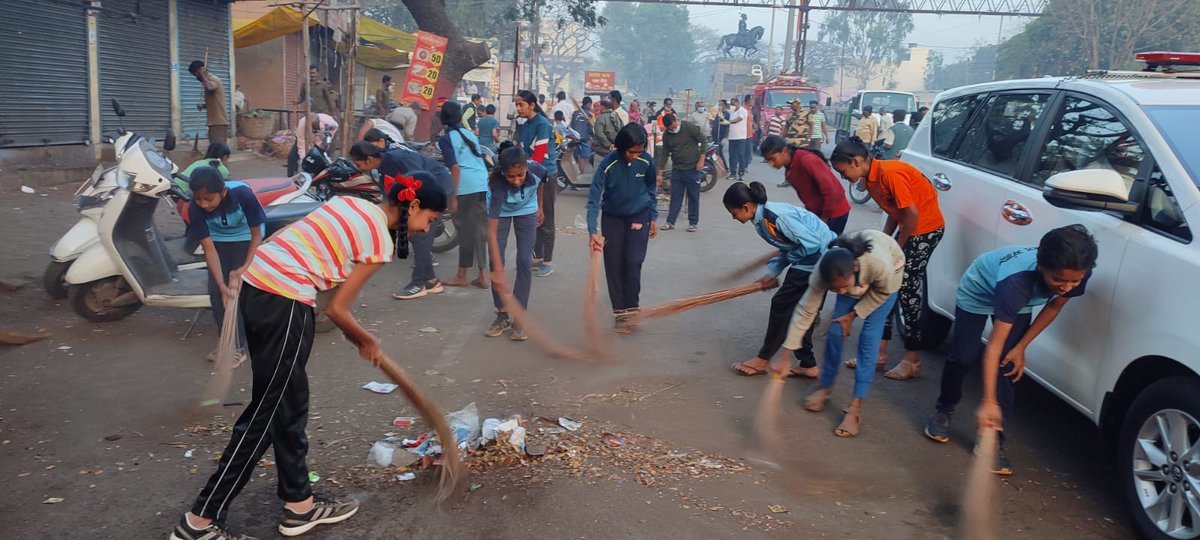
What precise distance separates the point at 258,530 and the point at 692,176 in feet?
27.7

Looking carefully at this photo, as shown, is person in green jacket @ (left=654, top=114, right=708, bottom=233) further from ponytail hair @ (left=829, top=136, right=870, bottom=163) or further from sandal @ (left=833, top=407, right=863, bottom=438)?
sandal @ (left=833, top=407, right=863, bottom=438)

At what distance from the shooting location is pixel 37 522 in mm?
3385

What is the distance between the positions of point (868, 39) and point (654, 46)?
1913cm

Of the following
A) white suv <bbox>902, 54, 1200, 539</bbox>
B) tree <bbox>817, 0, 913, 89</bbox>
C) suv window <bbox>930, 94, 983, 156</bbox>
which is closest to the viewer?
white suv <bbox>902, 54, 1200, 539</bbox>

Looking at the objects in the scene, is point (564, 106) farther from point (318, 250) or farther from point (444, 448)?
point (318, 250)

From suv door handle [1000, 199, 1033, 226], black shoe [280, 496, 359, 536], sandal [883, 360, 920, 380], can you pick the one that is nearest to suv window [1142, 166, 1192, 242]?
suv door handle [1000, 199, 1033, 226]

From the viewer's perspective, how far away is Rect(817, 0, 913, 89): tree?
73500mm

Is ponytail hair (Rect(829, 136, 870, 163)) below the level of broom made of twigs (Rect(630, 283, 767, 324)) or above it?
above

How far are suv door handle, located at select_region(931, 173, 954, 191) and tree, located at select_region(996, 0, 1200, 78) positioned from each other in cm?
2753

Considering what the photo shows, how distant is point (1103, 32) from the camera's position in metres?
31.8

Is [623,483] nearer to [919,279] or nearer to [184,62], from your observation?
[919,279]

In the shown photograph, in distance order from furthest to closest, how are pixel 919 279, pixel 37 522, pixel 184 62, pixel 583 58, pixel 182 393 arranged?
1. pixel 583 58
2. pixel 184 62
3. pixel 919 279
4. pixel 182 393
5. pixel 37 522

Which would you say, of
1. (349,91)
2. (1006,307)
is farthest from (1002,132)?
(349,91)

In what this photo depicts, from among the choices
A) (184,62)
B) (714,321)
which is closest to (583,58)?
(184,62)
